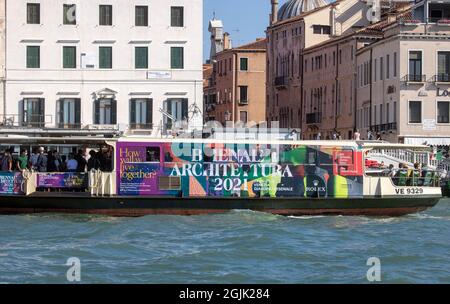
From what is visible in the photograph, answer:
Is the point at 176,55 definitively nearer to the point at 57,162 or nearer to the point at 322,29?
the point at 57,162

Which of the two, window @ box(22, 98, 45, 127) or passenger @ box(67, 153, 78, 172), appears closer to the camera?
passenger @ box(67, 153, 78, 172)

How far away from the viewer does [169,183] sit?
110ft

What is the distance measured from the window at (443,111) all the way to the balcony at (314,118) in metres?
22.3

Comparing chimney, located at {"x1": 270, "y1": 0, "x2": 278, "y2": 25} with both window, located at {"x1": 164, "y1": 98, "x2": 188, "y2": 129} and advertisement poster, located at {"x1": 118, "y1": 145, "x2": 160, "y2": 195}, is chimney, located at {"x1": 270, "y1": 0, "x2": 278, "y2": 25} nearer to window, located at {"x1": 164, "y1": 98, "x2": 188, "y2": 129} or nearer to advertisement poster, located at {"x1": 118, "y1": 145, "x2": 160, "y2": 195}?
window, located at {"x1": 164, "y1": 98, "x2": 188, "y2": 129}

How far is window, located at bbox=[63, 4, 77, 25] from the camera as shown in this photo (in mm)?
59000

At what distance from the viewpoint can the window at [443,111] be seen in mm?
63341

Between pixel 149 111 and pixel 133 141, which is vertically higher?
pixel 149 111

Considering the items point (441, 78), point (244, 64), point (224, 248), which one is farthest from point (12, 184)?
point (244, 64)

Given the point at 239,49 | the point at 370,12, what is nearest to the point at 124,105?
the point at 370,12

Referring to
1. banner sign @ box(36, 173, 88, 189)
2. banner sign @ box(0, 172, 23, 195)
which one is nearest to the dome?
banner sign @ box(36, 173, 88, 189)

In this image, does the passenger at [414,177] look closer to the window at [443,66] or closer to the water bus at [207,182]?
the water bus at [207,182]

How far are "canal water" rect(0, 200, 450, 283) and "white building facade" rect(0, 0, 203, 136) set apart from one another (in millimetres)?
26981

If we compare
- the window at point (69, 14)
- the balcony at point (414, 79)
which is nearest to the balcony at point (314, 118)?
the balcony at point (414, 79)

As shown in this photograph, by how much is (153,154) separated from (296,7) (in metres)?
72.1
